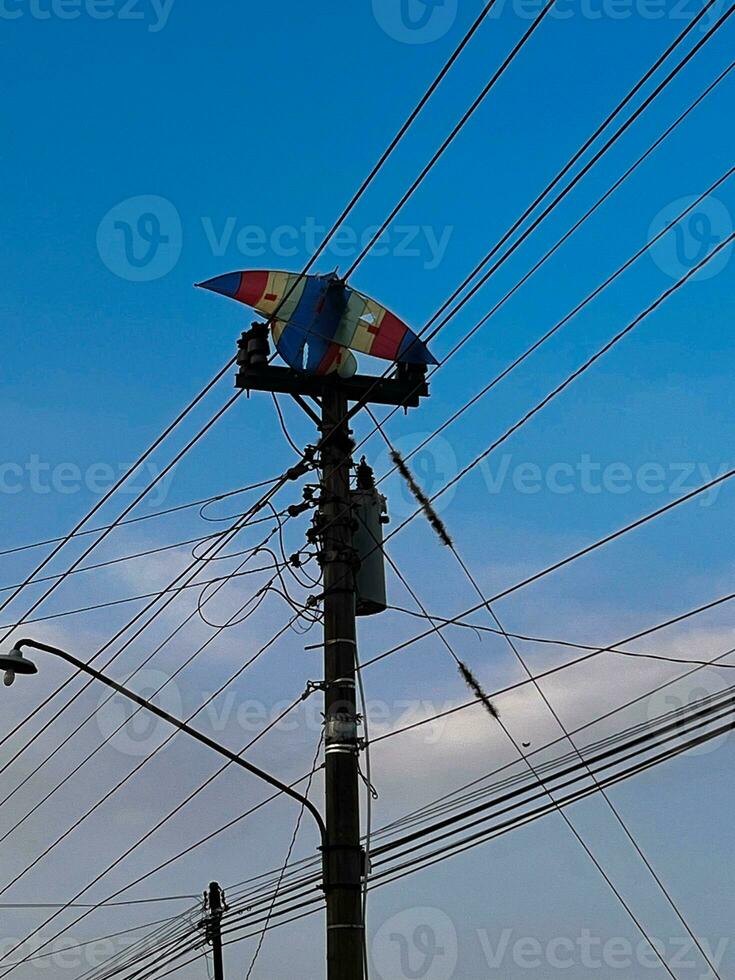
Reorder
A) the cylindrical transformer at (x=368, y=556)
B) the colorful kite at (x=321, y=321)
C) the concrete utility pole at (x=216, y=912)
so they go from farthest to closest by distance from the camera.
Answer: the concrete utility pole at (x=216, y=912) → the colorful kite at (x=321, y=321) → the cylindrical transformer at (x=368, y=556)

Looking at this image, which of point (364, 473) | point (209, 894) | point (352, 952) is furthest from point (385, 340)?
point (209, 894)

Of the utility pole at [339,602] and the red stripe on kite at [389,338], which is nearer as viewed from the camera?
the utility pole at [339,602]

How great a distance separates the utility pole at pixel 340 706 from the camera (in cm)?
1170

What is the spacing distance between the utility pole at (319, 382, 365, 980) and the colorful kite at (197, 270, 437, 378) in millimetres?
→ 467

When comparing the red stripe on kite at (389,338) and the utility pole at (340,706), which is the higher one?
the red stripe on kite at (389,338)

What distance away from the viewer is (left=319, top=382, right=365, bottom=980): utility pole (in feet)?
38.4

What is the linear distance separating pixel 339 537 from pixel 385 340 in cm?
247

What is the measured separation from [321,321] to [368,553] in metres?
2.59

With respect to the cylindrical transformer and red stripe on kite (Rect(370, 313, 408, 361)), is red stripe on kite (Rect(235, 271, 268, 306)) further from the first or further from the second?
the cylindrical transformer

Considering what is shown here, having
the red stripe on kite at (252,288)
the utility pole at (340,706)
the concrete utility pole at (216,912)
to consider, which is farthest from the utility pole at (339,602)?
the concrete utility pole at (216,912)

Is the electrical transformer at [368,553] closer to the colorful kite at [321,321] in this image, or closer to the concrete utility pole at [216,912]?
the colorful kite at [321,321]

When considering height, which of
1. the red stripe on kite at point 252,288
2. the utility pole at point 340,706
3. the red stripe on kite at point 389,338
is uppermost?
the red stripe on kite at point 252,288

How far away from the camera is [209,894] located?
92.8ft

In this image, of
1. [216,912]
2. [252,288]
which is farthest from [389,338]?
[216,912]
